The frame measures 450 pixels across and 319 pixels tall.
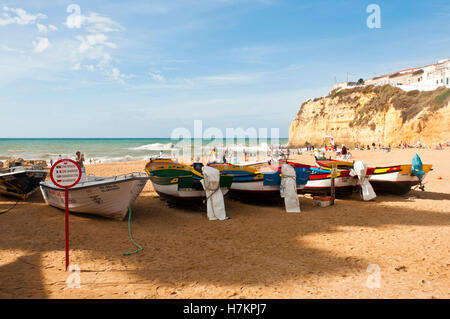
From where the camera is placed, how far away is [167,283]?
4.92 metres

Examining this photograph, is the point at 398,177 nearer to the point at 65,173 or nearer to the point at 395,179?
the point at 395,179

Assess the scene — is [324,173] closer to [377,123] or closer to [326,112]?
[377,123]

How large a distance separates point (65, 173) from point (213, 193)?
16.7ft

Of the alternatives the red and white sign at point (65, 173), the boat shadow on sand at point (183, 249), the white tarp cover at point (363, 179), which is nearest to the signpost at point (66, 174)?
the red and white sign at point (65, 173)

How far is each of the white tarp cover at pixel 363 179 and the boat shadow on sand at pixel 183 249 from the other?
5.35ft

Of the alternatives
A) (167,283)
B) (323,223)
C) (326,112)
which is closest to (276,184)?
(323,223)

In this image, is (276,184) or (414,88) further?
(414,88)

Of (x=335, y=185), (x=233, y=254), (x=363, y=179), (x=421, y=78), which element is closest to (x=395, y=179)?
(x=363, y=179)

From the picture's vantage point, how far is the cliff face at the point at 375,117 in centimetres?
4194

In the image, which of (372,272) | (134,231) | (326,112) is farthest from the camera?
(326,112)

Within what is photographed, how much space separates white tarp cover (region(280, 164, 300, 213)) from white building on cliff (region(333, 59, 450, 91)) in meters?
50.3

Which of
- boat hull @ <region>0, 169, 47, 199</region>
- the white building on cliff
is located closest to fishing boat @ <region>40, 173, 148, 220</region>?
boat hull @ <region>0, 169, 47, 199</region>

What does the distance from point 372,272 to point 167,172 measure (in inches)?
296

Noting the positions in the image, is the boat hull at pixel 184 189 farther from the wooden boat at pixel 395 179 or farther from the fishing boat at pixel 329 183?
the wooden boat at pixel 395 179
